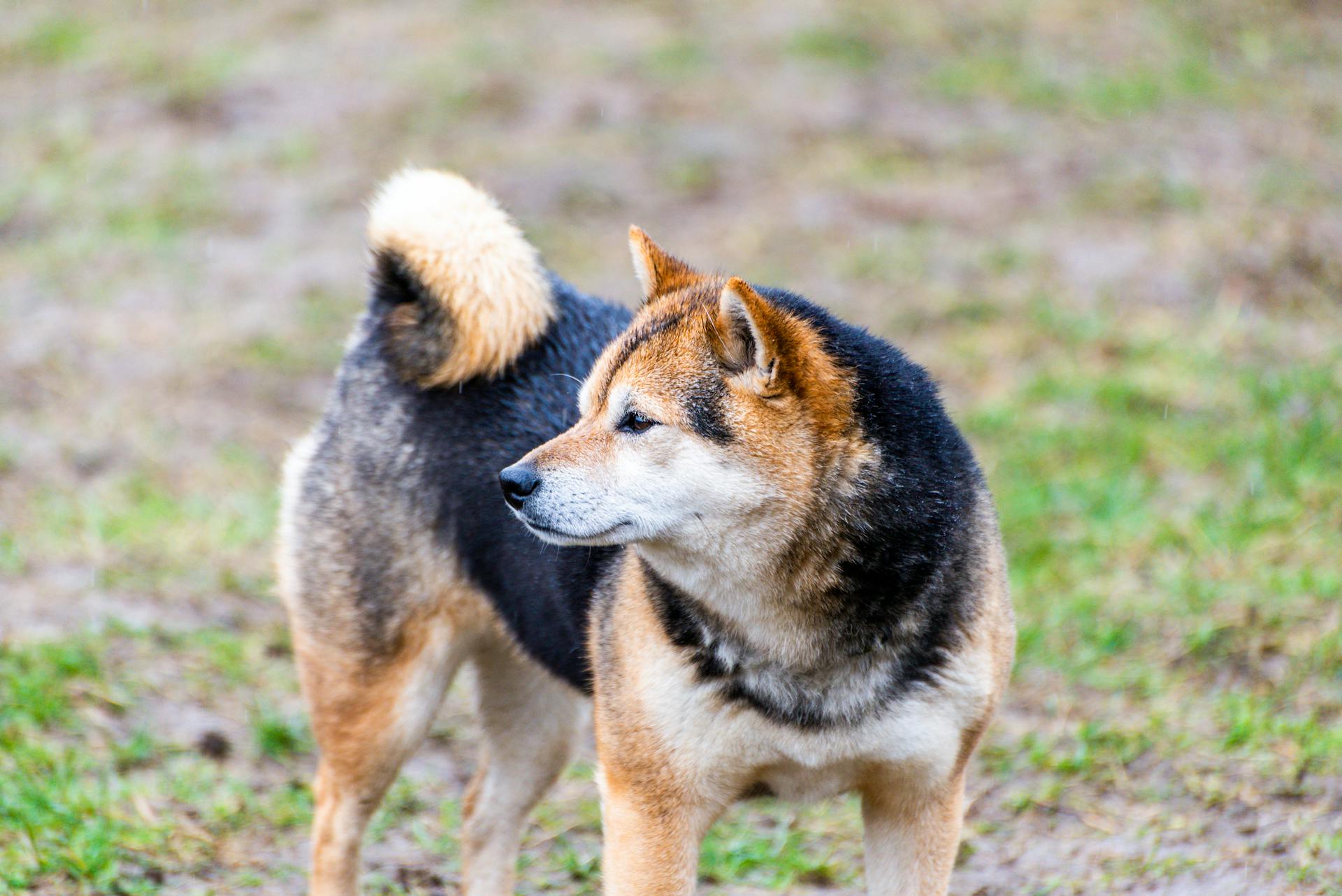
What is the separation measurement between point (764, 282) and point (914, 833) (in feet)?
18.0

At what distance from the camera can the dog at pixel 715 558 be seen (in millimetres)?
3221

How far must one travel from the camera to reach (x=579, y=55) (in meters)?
11.1

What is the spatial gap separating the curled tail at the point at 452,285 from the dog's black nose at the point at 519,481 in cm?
81

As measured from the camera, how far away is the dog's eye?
3307 mm

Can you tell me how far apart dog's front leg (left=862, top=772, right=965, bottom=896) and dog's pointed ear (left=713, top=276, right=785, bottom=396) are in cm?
96

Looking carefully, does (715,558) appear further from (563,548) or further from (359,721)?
(359,721)

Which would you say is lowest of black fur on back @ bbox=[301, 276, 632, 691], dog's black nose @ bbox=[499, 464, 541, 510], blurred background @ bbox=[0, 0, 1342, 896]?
blurred background @ bbox=[0, 0, 1342, 896]

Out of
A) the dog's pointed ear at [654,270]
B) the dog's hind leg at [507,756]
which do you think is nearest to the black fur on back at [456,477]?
the dog's pointed ear at [654,270]

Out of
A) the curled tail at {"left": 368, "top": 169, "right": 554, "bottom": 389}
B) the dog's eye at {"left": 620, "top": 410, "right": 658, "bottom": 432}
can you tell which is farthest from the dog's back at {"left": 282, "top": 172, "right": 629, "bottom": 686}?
the dog's eye at {"left": 620, "top": 410, "right": 658, "bottom": 432}

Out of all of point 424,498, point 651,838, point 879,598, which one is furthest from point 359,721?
point 879,598

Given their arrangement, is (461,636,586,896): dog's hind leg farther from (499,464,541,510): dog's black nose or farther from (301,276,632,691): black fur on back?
(499,464,541,510): dog's black nose

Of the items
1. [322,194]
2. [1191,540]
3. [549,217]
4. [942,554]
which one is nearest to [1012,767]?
[1191,540]

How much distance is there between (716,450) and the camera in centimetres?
322

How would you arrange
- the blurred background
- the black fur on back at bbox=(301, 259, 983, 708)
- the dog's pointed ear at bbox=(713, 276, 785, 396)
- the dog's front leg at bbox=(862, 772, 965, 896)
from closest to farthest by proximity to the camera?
the dog's pointed ear at bbox=(713, 276, 785, 396) < the black fur on back at bbox=(301, 259, 983, 708) < the dog's front leg at bbox=(862, 772, 965, 896) < the blurred background
